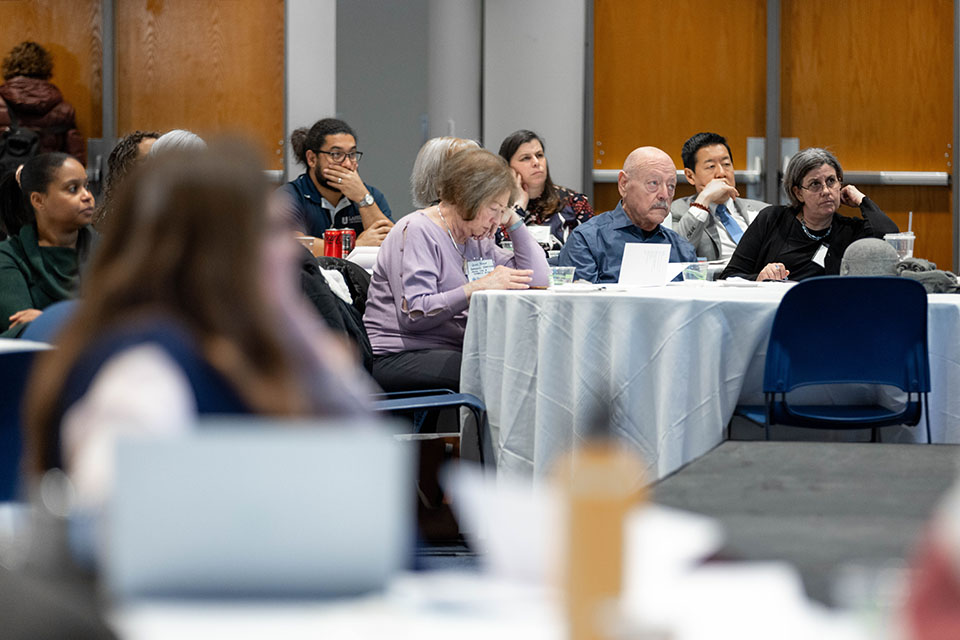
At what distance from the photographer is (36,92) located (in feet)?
27.6

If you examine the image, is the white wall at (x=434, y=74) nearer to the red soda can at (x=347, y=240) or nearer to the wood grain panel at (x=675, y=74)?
the wood grain panel at (x=675, y=74)

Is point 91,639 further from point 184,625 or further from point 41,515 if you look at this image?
point 41,515

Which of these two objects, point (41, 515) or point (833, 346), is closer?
point (41, 515)

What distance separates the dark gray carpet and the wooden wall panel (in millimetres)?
6781

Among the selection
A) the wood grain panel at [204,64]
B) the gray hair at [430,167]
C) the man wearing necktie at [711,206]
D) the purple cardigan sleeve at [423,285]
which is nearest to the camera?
the purple cardigan sleeve at [423,285]

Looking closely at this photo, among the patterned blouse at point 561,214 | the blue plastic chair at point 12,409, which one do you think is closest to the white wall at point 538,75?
the patterned blouse at point 561,214

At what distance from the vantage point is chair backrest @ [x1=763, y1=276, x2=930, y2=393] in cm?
362

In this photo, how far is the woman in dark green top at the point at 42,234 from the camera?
383 cm

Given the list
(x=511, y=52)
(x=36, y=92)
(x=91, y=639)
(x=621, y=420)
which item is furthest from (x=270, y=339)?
(x=36, y=92)

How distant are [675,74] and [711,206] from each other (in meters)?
2.16

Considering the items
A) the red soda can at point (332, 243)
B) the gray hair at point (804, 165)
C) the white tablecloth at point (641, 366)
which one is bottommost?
the white tablecloth at point (641, 366)

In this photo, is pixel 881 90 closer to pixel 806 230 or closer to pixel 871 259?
pixel 806 230

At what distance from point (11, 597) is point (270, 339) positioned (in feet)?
1.07

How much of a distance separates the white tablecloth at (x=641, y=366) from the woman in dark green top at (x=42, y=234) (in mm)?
1399
